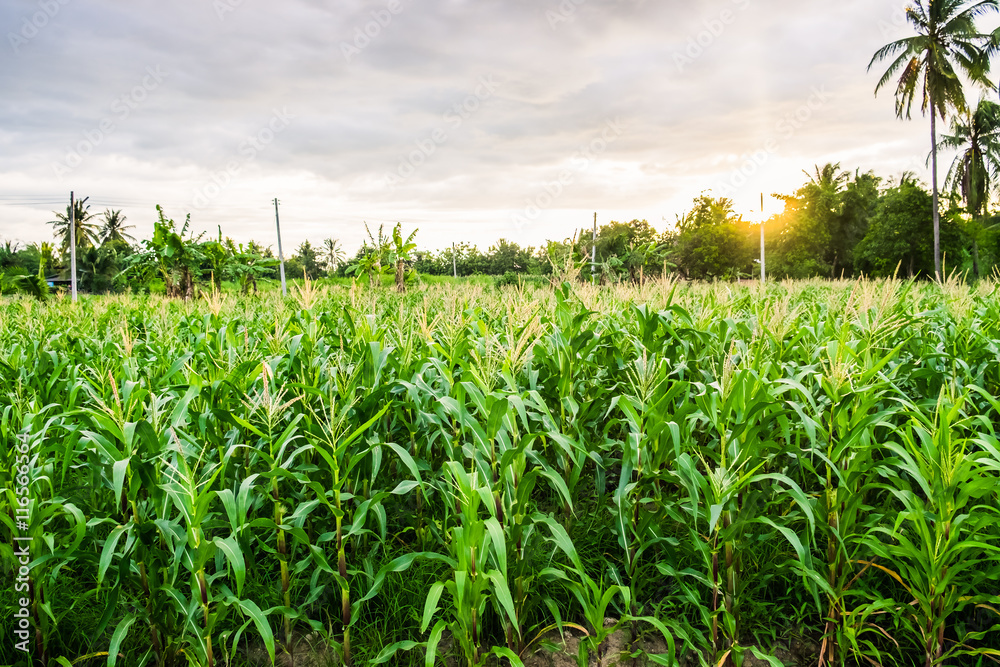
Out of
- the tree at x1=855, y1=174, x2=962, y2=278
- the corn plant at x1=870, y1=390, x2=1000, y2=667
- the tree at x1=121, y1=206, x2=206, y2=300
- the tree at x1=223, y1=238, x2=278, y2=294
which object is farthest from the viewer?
the tree at x1=855, y1=174, x2=962, y2=278

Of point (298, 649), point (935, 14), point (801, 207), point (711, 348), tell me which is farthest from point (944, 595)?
point (801, 207)

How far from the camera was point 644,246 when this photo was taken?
80.6 feet

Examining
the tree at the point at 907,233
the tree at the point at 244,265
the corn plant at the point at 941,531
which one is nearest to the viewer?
the corn plant at the point at 941,531

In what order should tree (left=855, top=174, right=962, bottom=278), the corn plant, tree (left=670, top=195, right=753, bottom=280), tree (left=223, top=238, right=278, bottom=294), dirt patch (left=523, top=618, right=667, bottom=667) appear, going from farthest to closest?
tree (left=670, top=195, right=753, bottom=280) → tree (left=855, top=174, right=962, bottom=278) → tree (left=223, top=238, right=278, bottom=294) → dirt patch (left=523, top=618, right=667, bottom=667) → the corn plant

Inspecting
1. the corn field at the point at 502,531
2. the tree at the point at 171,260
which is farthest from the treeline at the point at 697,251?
the corn field at the point at 502,531

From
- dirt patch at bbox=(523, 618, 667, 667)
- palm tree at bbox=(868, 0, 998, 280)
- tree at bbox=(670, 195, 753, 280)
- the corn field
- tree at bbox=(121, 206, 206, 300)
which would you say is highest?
palm tree at bbox=(868, 0, 998, 280)

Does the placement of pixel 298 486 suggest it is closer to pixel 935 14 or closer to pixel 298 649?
pixel 298 649

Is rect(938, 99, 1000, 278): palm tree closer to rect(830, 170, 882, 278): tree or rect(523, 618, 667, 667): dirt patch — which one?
rect(830, 170, 882, 278): tree

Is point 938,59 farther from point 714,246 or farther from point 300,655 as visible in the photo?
point 300,655

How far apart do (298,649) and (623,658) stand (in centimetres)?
142

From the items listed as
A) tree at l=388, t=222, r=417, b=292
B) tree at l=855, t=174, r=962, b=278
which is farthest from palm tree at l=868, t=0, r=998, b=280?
tree at l=388, t=222, r=417, b=292

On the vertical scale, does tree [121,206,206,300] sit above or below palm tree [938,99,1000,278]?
below

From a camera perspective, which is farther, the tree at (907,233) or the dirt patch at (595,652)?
the tree at (907,233)

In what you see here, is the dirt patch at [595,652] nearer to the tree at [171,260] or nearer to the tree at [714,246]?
the tree at [171,260]
